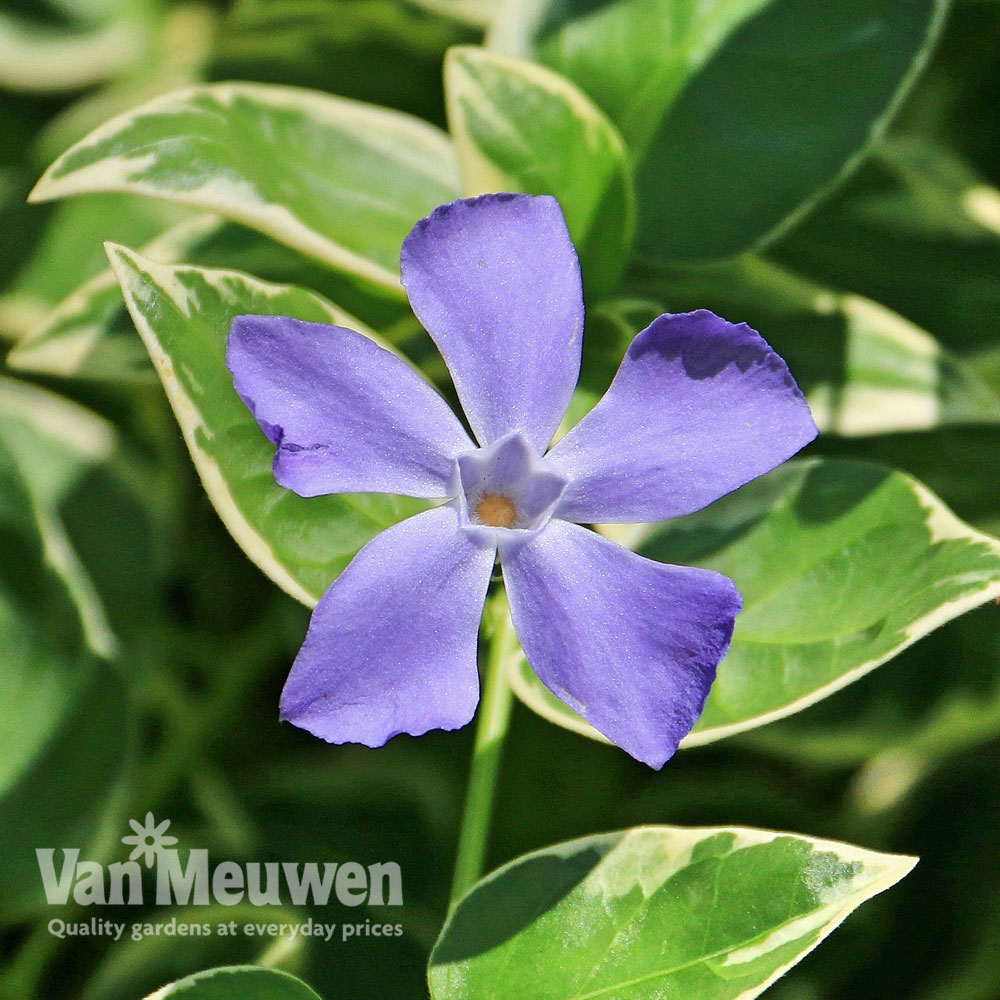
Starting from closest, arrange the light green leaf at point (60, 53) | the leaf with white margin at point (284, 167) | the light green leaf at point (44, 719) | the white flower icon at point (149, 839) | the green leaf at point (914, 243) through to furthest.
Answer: the leaf with white margin at point (284, 167)
the light green leaf at point (44, 719)
the white flower icon at point (149, 839)
the green leaf at point (914, 243)
the light green leaf at point (60, 53)

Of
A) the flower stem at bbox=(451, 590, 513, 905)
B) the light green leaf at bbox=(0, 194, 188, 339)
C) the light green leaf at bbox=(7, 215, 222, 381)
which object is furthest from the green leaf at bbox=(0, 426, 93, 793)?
the flower stem at bbox=(451, 590, 513, 905)

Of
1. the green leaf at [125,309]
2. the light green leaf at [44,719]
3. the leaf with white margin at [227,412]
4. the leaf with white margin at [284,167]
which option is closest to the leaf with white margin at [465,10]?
the leaf with white margin at [284,167]

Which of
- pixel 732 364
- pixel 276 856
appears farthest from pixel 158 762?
pixel 732 364

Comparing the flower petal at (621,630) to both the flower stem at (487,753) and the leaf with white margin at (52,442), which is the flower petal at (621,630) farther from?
the leaf with white margin at (52,442)

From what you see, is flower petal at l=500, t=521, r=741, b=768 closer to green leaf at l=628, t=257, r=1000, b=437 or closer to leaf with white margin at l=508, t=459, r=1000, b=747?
leaf with white margin at l=508, t=459, r=1000, b=747

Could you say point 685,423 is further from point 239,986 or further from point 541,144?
point 239,986

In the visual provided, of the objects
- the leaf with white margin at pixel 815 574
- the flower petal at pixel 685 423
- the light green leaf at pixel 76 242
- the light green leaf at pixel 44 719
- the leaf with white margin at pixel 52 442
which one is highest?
the flower petal at pixel 685 423

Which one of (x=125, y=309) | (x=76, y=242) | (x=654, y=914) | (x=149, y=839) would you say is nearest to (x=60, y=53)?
(x=76, y=242)
